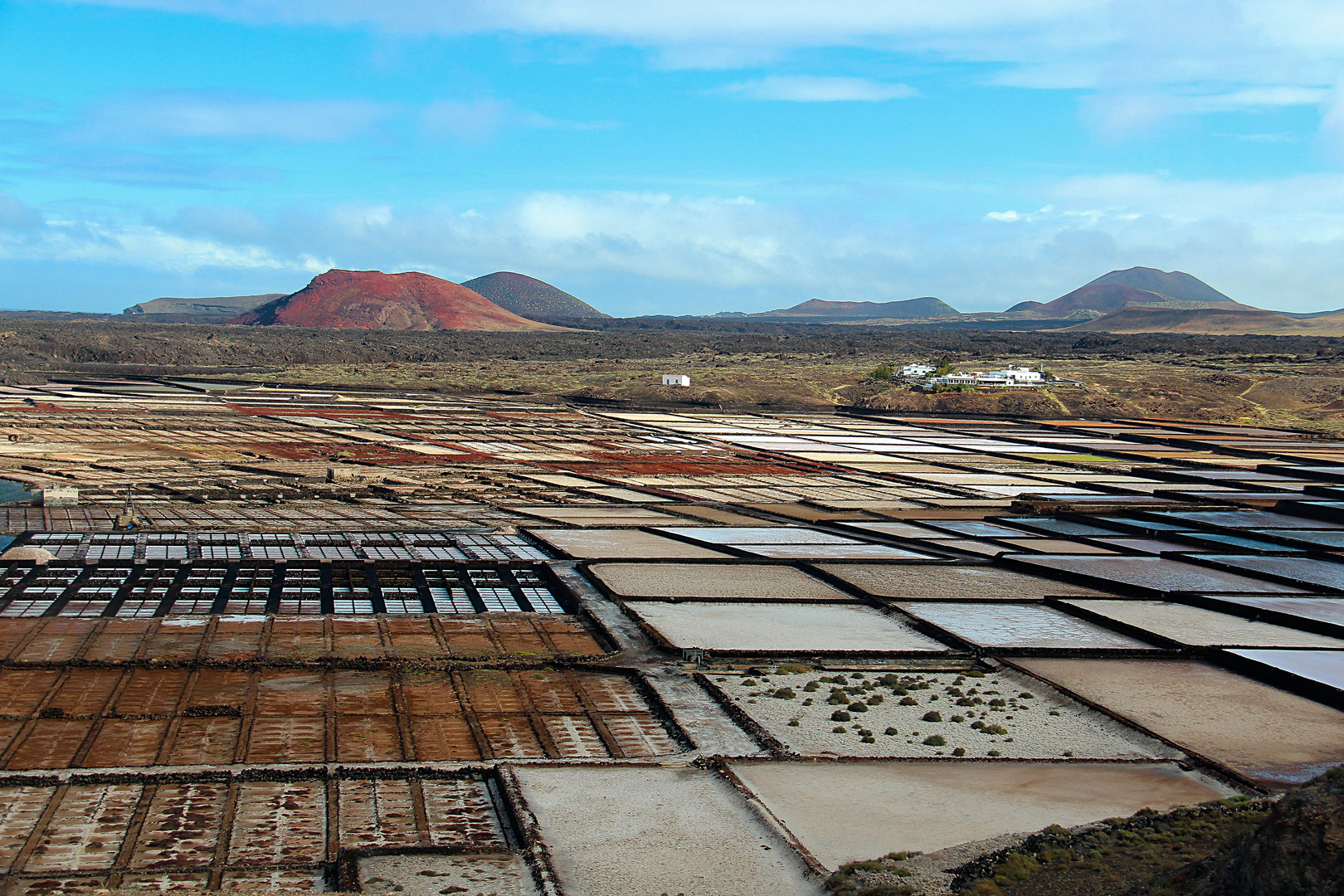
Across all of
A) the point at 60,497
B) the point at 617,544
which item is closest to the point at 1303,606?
the point at 617,544

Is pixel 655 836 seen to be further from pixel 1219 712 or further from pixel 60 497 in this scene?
pixel 60 497

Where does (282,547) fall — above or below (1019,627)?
above

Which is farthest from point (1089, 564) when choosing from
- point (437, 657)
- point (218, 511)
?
point (218, 511)

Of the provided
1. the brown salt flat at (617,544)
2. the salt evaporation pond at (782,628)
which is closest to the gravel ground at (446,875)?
the salt evaporation pond at (782,628)

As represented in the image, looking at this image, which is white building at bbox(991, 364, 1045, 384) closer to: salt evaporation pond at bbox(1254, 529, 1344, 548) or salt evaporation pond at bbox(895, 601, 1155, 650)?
salt evaporation pond at bbox(1254, 529, 1344, 548)

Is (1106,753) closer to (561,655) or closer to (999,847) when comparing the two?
(999,847)

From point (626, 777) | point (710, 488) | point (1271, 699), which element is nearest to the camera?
point (626, 777)
